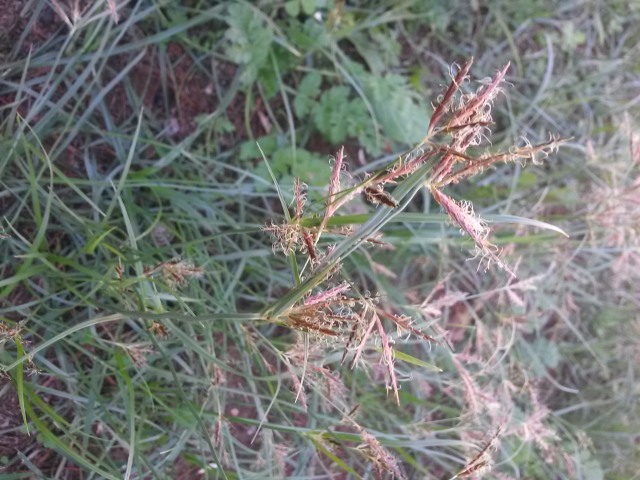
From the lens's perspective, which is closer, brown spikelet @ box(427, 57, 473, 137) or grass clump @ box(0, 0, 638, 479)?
brown spikelet @ box(427, 57, 473, 137)

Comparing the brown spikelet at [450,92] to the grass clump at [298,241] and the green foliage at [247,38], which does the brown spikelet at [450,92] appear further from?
the green foliage at [247,38]

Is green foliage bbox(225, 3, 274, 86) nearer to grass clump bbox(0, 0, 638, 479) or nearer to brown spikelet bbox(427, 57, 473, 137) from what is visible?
grass clump bbox(0, 0, 638, 479)

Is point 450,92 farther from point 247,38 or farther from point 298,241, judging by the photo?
point 247,38

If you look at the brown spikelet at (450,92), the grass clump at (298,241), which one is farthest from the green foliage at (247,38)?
the brown spikelet at (450,92)

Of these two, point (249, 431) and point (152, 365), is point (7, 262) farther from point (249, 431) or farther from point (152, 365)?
point (249, 431)

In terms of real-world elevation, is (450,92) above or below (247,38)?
above

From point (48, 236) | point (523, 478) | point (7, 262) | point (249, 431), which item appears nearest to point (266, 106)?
point (48, 236)

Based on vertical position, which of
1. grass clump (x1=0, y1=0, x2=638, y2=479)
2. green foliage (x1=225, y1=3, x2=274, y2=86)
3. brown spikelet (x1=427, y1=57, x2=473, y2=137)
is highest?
brown spikelet (x1=427, y1=57, x2=473, y2=137)

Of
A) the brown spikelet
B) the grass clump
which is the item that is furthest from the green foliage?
the brown spikelet

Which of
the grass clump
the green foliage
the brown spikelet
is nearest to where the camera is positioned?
the brown spikelet

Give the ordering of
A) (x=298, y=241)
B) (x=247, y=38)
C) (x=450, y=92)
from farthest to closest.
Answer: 1. (x=247, y=38)
2. (x=298, y=241)
3. (x=450, y=92)

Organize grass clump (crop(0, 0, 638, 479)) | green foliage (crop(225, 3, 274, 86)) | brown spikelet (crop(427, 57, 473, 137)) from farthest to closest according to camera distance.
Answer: green foliage (crop(225, 3, 274, 86)), grass clump (crop(0, 0, 638, 479)), brown spikelet (crop(427, 57, 473, 137))

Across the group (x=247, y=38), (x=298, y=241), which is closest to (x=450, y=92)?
(x=298, y=241)
